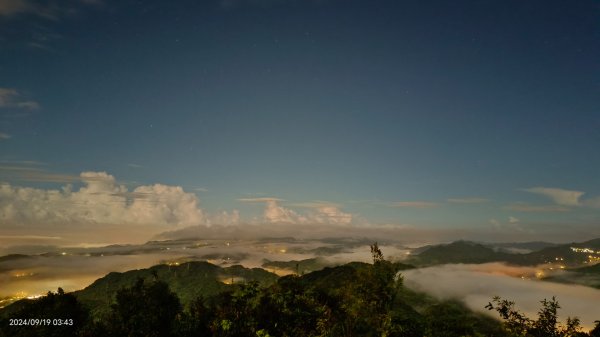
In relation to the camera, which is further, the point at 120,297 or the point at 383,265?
the point at 120,297

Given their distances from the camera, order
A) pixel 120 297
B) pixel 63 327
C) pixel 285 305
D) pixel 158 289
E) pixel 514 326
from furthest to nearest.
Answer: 1. pixel 158 289
2. pixel 120 297
3. pixel 63 327
4. pixel 285 305
5. pixel 514 326

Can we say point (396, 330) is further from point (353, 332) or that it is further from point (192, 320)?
point (192, 320)

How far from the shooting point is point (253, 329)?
33125 millimetres

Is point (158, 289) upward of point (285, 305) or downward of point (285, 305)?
downward

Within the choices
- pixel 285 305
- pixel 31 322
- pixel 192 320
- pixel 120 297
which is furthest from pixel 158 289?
pixel 285 305

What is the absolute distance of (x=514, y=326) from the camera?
32094mm

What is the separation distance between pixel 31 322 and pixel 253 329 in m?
58.2

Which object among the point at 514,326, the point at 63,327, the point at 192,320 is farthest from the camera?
the point at 63,327

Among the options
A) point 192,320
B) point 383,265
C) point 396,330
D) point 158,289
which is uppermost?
point 383,265

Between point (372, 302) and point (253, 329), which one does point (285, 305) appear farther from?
point (372, 302)

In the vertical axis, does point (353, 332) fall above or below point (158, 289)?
above

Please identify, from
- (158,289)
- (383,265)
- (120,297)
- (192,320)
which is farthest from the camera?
(158,289)

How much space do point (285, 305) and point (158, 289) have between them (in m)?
86.7

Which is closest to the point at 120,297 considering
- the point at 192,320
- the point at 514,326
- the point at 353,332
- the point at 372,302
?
the point at 192,320
